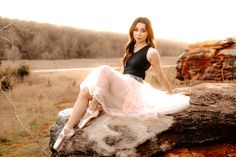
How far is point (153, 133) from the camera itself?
4543mm

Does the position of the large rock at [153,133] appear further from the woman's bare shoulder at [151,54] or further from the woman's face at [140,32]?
the woman's face at [140,32]

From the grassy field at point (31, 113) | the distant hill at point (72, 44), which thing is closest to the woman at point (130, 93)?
the grassy field at point (31, 113)

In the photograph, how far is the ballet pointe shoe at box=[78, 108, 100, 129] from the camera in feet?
15.6

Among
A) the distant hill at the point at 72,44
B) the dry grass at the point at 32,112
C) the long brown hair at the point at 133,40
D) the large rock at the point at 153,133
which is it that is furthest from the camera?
the distant hill at the point at 72,44

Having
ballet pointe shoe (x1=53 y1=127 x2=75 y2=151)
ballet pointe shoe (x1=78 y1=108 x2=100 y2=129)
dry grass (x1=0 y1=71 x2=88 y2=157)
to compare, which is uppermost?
ballet pointe shoe (x1=78 y1=108 x2=100 y2=129)

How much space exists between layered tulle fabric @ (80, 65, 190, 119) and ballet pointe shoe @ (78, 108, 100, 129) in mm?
196

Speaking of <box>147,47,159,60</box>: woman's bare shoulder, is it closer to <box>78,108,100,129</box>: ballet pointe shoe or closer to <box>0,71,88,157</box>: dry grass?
<box>78,108,100,129</box>: ballet pointe shoe

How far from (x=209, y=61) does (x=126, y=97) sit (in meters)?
6.57

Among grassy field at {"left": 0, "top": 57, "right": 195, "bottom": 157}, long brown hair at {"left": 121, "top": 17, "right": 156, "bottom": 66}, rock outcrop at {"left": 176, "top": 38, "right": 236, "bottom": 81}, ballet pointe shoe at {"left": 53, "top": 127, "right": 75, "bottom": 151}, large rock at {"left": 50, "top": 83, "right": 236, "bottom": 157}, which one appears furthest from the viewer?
rock outcrop at {"left": 176, "top": 38, "right": 236, "bottom": 81}

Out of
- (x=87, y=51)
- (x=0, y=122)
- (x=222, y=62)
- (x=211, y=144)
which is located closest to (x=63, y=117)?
(x=211, y=144)

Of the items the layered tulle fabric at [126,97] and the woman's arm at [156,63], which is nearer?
the layered tulle fabric at [126,97]

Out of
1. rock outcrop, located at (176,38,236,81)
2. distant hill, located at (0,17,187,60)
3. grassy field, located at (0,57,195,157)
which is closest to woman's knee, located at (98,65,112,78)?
grassy field, located at (0,57,195,157)

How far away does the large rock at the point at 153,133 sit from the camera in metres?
4.53

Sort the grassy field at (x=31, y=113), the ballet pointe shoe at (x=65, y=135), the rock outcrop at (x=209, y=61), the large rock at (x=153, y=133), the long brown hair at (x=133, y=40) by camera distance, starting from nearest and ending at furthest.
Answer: the large rock at (x=153, y=133), the ballet pointe shoe at (x=65, y=135), the long brown hair at (x=133, y=40), the grassy field at (x=31, y=113), the rock outcrop at (x=209, y=61)
